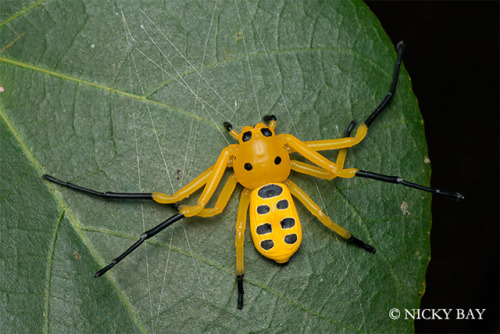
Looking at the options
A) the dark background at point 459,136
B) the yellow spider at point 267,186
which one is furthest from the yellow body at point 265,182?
the dark background at point 459,136

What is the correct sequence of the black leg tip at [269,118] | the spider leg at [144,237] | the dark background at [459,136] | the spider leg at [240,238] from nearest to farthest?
the spider leg at [144,237] < the spider leg at [240,238] < the black leg tip at [269,118] < the dark background at [459,136]

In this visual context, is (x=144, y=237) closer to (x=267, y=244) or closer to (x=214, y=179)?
(x=214, y=179)

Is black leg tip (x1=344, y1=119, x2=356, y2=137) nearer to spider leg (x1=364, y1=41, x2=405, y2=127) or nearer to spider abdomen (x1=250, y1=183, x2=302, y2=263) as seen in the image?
spider leg (x1=364, y1=41, x2=405, y2=127)

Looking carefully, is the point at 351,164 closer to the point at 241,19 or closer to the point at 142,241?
the point at 241,19

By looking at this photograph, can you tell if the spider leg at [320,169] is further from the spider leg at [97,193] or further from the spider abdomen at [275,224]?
the spider leg at [97,193]

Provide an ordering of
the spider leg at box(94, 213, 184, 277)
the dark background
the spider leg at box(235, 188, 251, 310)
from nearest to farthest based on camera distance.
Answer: the spider leg at box(94, 213, 184, 277) → the spider leg at box(235, 188, 251, 310) → the dark background

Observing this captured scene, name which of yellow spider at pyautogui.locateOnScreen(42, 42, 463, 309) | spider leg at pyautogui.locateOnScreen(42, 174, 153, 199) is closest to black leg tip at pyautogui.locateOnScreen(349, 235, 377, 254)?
yellow spider at pyautogui.locateOnScreen(42, 42, 463, 309)
